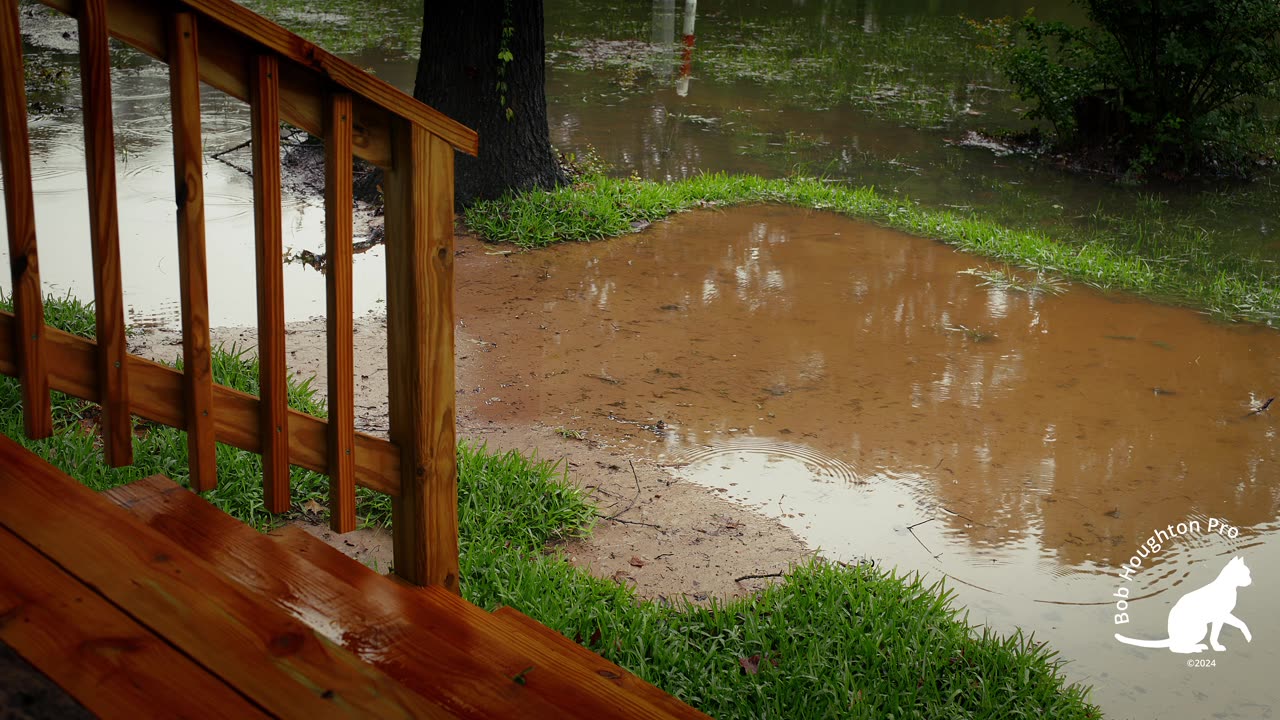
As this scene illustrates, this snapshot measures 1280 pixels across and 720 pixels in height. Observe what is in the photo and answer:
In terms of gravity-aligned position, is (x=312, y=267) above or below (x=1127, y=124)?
below

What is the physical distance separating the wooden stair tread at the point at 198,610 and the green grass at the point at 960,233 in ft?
17.1

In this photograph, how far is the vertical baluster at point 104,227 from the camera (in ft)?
6.51

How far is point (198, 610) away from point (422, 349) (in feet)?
2.21

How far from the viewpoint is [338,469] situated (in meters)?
2.28

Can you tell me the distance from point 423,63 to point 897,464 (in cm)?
477

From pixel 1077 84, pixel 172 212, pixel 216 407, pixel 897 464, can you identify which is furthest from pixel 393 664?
pixel 1077 84

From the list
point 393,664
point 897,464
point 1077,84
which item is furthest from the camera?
point 1077,84

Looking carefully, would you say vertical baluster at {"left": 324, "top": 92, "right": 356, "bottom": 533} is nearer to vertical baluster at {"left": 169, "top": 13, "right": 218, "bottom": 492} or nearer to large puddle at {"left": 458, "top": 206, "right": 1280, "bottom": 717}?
vertical baluster at {"left": 169, "top": 13, "right": 218, "bottom": 492}

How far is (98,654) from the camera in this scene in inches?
64.2

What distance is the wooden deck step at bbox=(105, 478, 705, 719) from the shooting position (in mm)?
1970

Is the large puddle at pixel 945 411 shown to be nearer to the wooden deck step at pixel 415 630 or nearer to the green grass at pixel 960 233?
the green grass at pixel 960 233

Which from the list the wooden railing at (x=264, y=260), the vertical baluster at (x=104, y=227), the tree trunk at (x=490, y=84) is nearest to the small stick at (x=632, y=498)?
the wooden railing at (x=264, y=260)

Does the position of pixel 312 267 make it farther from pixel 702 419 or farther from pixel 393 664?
pixel 393 664

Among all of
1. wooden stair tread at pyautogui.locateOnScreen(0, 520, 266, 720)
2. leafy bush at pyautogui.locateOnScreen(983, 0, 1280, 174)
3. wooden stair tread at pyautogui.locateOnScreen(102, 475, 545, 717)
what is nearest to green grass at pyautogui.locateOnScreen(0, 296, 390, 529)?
wooden stair tread at pyautogui.locateOnScreen(102, 475, 545, 717)
